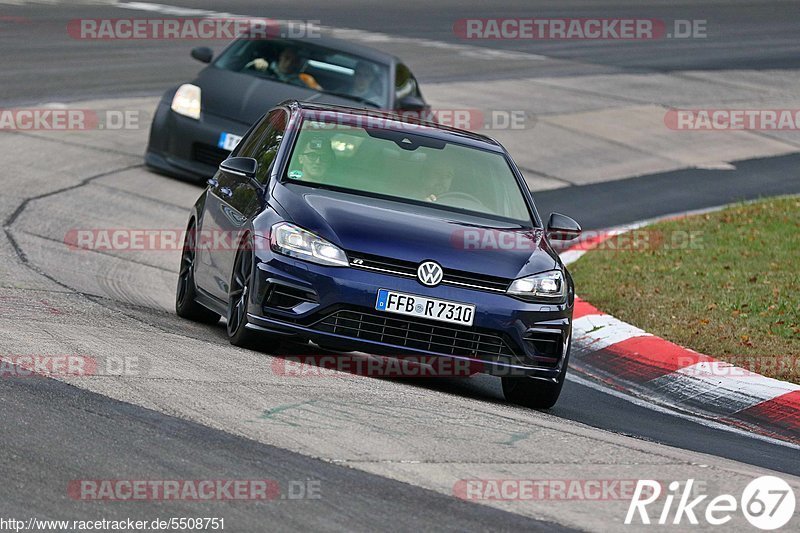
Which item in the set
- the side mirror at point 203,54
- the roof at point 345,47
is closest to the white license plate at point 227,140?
the roof at point 345,47

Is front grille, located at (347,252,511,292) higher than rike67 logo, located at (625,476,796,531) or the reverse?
higher

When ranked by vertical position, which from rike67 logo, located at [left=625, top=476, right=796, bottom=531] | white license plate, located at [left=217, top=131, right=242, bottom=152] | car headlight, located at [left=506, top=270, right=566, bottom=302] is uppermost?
car headlight, located at [left=506, top=270, right=566, bottom=302]

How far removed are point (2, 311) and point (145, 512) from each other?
138 inches

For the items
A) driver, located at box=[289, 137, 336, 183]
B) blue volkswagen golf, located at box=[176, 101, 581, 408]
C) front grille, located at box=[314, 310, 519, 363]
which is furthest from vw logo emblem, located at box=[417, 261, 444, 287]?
driver, located at box=[289, 137, 336, 183]

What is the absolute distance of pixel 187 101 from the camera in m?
15.5

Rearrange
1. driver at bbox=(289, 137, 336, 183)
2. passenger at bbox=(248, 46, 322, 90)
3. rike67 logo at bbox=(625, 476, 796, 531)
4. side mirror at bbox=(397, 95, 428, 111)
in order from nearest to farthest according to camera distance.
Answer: rike67 logo at bbox=(625, 476, 796, 531)
driver at bbox=(289, 137, 336, 183)
passenger at bbox=(248, 46, 322, 90)
side mirror at bbox=(397, 95, 428, 111)

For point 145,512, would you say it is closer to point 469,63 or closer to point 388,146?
point 388,146

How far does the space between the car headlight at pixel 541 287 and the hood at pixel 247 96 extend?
23.7ft

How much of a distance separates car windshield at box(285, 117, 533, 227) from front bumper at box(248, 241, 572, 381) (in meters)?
0.98

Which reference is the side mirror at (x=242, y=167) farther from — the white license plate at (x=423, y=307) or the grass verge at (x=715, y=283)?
the grass verge at (x=715, y=283)

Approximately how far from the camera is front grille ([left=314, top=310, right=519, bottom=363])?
8.01 metres

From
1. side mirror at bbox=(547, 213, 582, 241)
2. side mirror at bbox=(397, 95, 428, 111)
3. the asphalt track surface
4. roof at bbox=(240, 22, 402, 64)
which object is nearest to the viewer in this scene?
the asphalt track surface

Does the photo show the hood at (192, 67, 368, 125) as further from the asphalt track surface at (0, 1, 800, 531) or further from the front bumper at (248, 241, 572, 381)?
the front bumper at (248, 241, 572, 381)

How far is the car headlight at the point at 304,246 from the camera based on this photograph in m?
8.02
